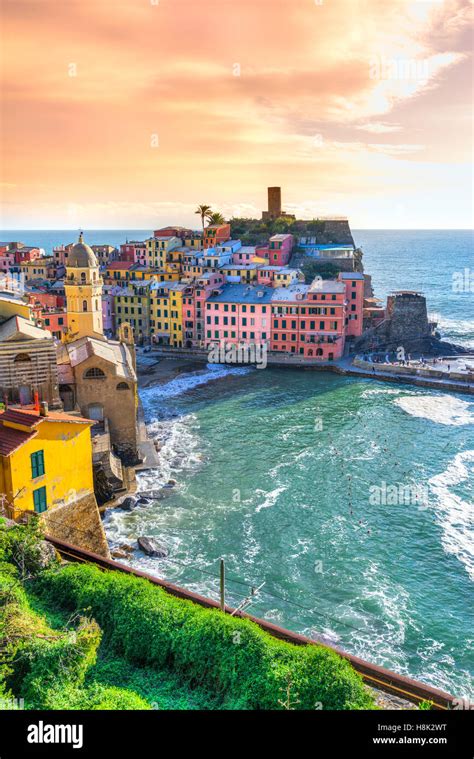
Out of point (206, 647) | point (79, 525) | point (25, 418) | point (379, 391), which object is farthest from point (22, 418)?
point (379, 391)

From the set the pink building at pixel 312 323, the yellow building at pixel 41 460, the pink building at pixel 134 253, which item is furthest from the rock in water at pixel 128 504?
the pink building at pixel 134 253

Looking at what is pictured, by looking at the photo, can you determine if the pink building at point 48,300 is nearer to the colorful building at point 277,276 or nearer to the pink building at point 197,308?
the pink building at point 197,308

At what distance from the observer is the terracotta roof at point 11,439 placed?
76.1ft

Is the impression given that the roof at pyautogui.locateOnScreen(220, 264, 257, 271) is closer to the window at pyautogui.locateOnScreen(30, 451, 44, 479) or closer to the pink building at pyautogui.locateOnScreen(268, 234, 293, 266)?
the pink building at pyautogui.locateOnScreen(268, 234, 293, 266)

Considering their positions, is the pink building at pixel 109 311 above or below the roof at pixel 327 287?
below

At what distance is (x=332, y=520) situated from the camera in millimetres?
32406

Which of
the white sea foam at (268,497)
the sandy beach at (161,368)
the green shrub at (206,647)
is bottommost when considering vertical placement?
the white sea foam at (268,497)

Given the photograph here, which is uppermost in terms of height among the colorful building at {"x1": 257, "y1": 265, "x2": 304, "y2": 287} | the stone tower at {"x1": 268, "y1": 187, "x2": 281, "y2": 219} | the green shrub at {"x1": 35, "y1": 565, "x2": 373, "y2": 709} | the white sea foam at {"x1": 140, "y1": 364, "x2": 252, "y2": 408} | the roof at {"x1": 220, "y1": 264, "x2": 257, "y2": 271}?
the stone tower at {"x1": 268, "y1": 187, "x2": 281, "y2": 219}

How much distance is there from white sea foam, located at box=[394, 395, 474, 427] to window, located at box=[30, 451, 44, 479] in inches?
1347

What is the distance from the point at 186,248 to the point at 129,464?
56477 millimetres

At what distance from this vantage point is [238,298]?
7244cm

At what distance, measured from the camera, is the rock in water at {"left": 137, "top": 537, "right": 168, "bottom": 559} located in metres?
28.9

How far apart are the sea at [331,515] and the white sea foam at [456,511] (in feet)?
0.33

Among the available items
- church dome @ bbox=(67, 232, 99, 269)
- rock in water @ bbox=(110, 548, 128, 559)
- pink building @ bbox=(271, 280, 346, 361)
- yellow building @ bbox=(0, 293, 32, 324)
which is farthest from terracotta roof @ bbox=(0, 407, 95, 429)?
pink building @ bbox=(271, 280, 346, 361)
